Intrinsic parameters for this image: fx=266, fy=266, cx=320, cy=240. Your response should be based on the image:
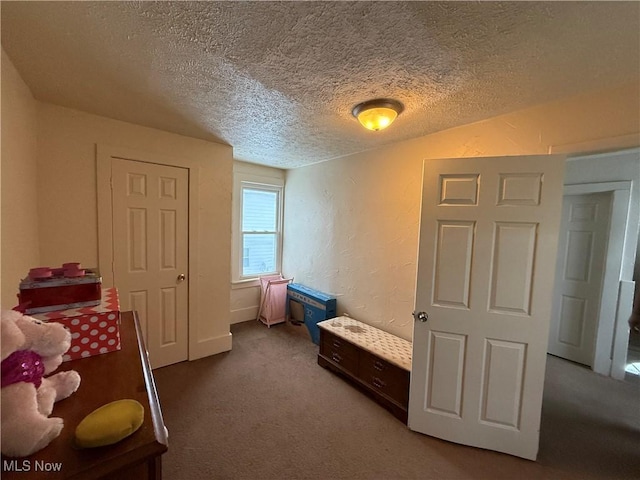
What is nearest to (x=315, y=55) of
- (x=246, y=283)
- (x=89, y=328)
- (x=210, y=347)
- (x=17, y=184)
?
(x=89, y=328)

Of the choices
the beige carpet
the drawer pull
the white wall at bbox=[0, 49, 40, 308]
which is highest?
the white wall at bbox=[0, 49, 40, 308]

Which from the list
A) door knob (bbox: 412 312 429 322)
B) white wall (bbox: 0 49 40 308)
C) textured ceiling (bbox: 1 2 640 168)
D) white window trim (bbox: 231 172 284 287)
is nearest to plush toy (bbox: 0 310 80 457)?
white wall (bbox: 0 49 40 308)

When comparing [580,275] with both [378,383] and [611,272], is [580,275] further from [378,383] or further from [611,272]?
[378,383]

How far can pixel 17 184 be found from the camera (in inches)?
59.8

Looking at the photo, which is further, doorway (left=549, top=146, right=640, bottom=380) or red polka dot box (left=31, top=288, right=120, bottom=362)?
doorway (left=549, top=146, right=640, bottom=380)

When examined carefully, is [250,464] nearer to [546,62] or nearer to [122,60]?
[122,60]

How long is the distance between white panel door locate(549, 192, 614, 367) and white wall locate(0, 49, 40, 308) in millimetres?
4669

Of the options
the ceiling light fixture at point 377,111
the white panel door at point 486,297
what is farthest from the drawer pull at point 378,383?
the ceiling light fixture at point 377,111

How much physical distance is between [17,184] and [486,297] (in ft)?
9.46

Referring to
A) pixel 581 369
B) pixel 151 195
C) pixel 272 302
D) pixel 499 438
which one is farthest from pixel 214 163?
pixel 581 369

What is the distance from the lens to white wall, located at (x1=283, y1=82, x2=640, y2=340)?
5.28 feet

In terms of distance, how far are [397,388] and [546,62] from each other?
87.1 inches

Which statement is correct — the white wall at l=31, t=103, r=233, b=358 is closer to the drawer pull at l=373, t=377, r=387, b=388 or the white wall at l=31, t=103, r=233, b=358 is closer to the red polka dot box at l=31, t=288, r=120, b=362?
the red polka dot box at l=31, t=288, r=120, b=362

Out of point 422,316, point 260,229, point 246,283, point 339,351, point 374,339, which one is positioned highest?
point 260,229
